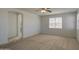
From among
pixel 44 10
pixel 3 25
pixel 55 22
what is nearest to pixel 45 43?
pixel 55 22

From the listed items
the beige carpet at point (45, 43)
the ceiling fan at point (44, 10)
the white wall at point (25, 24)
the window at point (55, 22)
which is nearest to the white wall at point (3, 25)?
the white wall at point (25, 24)

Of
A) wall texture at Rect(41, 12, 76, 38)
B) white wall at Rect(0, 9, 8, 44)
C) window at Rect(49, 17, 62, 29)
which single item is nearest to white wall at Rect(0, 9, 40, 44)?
white wall at Rect(0, 9, 8, 44)

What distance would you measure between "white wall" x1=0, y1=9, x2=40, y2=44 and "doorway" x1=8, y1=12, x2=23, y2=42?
0.20 feet

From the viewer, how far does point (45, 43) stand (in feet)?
6.21

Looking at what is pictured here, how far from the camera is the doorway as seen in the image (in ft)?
5.95

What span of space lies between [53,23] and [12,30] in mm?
883

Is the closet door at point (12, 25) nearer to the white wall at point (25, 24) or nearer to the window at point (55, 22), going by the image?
the white wall at point (25, 24)

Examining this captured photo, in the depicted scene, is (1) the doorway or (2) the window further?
(2) the window

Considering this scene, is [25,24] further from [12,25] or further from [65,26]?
[65,26]

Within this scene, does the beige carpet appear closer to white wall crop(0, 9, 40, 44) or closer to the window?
white wall crop(0, 9, 40, 44)

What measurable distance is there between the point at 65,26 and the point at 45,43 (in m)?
0.55
